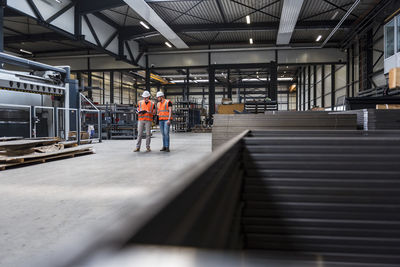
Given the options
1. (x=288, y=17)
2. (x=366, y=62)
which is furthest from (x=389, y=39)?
(x=288, y=17)

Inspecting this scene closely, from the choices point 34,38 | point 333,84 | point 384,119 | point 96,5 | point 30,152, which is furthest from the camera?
point 333,84

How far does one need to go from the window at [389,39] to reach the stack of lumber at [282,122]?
614cm

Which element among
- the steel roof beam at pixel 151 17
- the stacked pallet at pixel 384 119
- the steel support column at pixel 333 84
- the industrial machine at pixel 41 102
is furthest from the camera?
the steel support column at pixel 333 84

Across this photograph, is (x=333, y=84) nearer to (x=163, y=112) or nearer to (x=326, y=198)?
(x=163, y=112)

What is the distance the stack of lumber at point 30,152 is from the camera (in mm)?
4414

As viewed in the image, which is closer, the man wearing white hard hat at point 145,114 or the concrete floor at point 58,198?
the concrete floor at point 58,198

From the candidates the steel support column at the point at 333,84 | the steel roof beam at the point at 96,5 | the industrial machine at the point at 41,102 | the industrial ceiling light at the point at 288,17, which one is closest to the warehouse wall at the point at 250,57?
the steel support column at the point at 333,84

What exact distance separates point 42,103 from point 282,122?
7.13 metres

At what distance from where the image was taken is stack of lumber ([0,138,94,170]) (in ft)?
14.5

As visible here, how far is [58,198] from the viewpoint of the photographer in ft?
8.75

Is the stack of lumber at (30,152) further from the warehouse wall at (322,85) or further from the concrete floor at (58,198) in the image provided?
the warehouse wall at (322,85)

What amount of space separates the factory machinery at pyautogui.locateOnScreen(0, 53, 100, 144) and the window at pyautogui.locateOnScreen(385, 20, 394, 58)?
10183 millimetres

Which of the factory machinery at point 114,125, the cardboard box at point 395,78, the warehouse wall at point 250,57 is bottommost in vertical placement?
the factory machinery at point 114,125

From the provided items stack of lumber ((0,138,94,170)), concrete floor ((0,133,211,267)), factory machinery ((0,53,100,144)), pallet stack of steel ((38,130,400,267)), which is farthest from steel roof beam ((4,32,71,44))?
pallet stack of steel ((38,130,400,267))
